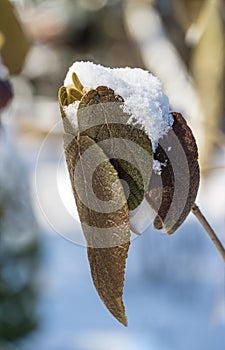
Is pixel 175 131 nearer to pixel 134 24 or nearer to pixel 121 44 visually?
pixel 134 24

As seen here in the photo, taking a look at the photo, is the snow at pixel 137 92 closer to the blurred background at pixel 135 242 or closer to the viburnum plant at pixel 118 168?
the viburnum plant at pixel 118 168

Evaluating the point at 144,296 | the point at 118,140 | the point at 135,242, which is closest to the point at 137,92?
the point at 118,140

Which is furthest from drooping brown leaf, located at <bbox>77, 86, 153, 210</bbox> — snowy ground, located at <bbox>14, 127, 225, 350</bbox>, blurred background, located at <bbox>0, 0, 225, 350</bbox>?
snowy ground, located at <bbox>14, 127, 225, 350</bbox>

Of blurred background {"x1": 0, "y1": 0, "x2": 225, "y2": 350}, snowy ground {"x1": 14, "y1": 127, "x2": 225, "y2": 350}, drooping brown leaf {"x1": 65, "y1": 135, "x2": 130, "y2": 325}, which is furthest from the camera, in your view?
snowy ground {"x1": 14, "y1": 127, "x2": 225, "y2": 350}

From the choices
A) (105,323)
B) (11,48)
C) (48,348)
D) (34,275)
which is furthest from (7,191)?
(11,48)

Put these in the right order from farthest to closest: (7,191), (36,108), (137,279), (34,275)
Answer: (36,108)
(137,279)
(34,275)
(7,191)

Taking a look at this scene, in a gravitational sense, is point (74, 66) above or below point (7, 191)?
below

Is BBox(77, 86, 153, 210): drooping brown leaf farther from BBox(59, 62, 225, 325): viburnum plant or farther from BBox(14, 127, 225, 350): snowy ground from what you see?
BBox(14, 127, 225, 350): snowy ground
